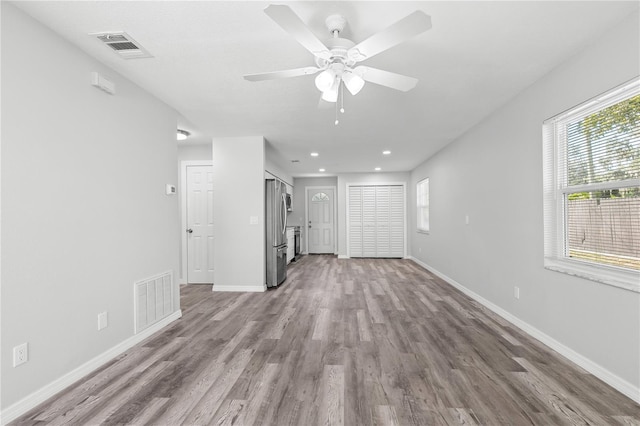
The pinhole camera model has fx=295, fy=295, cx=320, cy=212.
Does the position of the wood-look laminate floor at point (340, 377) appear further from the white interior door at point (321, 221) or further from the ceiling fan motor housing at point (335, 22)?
the white interior door at point (321, 221)

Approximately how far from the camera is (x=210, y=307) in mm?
3908

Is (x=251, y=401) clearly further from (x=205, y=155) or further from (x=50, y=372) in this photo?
(x=205, y=155)

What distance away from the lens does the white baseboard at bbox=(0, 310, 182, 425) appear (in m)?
1.76

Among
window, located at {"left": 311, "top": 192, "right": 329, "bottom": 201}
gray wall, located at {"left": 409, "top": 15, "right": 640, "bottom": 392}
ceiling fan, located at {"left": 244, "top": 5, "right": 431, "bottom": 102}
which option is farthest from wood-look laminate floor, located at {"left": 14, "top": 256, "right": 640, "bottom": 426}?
window, located at {"left": 311, "top": 192, "right": 329, "bottom": 201}

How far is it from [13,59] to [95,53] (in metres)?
0.63

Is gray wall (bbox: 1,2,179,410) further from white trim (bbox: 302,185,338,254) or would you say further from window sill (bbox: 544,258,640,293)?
white trim (bbox: 302,185,338,254)

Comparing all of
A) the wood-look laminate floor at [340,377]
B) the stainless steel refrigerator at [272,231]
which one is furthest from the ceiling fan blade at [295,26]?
the stainless steel refrigerator at [272,231]

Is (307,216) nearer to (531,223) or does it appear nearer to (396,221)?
(396,221)

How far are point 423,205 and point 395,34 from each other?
242 inches

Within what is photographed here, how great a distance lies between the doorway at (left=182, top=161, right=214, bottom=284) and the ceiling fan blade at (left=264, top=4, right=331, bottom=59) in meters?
4.00

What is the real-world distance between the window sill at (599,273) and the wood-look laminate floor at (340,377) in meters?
0.71

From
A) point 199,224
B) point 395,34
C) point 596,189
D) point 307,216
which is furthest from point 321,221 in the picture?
point 395,34

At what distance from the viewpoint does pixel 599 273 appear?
2.25 meters

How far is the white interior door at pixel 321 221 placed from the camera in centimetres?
931
